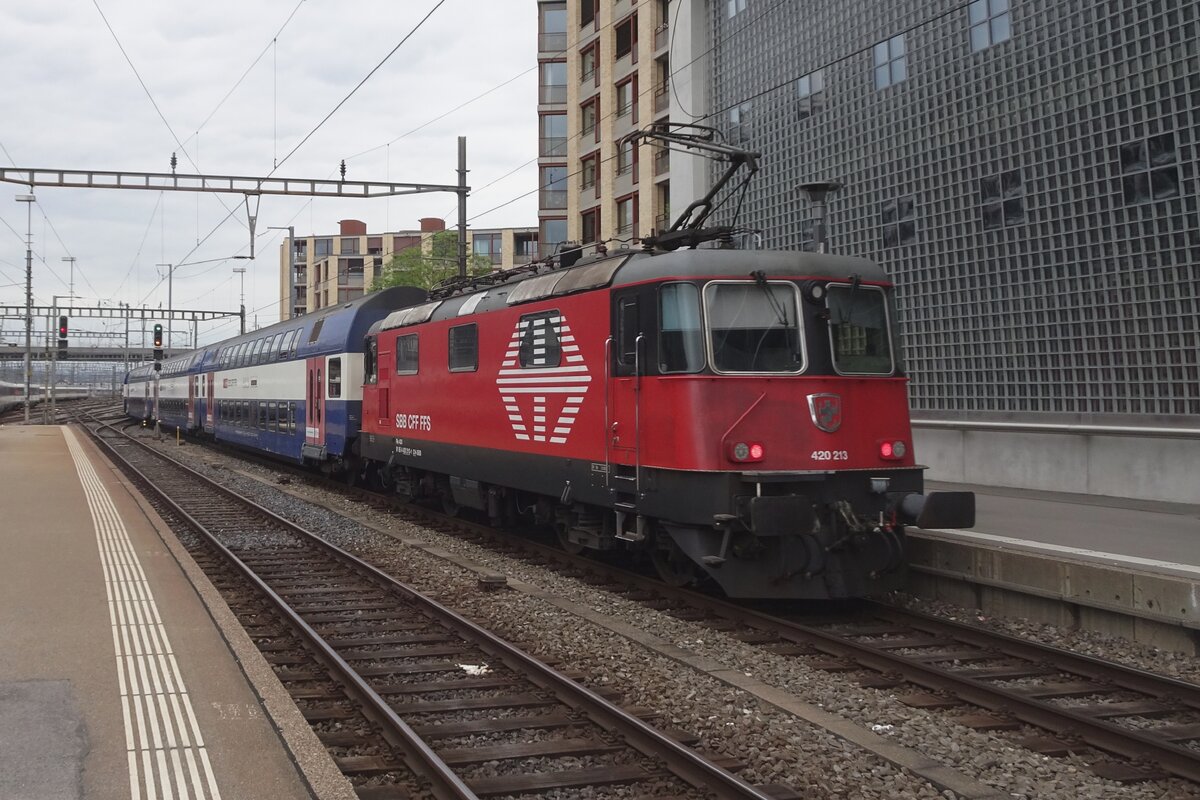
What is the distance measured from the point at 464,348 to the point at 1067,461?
8.51 meters

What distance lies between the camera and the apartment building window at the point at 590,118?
3845 cm

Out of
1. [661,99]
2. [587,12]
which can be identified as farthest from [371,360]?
[587,12]

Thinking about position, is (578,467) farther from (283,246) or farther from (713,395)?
(283,246)

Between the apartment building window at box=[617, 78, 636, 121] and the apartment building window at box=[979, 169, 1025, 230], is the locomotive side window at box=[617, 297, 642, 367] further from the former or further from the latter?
the apartment building window at box=[617, 78, 636, 121]

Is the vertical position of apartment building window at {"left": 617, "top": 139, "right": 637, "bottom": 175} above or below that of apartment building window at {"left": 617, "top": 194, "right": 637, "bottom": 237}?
above

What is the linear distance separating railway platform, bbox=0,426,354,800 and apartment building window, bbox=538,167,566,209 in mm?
35889

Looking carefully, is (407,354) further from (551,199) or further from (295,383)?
(551,199)

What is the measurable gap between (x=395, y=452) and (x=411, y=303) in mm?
4534

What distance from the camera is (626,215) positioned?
121ft

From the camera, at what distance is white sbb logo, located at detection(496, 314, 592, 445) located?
10477 mm

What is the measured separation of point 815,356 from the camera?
346 inches

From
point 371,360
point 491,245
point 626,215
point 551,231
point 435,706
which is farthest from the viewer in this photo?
point 491,245

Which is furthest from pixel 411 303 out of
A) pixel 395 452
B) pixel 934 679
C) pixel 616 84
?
pixel 616 84

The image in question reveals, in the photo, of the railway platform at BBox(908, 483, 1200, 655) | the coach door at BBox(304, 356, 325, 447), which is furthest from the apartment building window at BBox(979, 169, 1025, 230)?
the coach door at BBox(304, 356, 325, 447)
